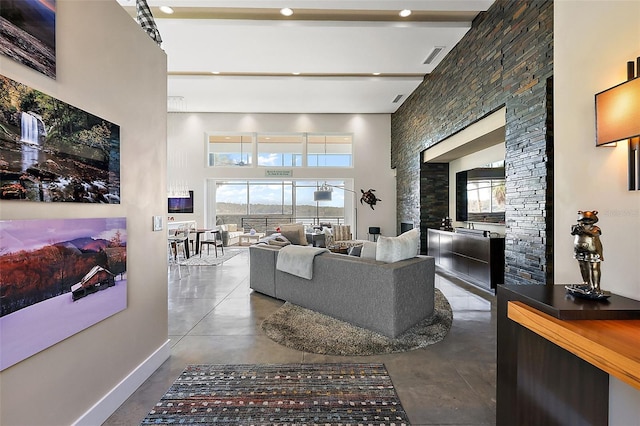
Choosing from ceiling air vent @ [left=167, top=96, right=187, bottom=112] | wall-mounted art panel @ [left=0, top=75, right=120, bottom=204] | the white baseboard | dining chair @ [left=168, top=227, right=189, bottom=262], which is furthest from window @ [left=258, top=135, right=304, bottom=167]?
wall-mounted art panel @ [left=0, top=75, right=120, bottom=204]

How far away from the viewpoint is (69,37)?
1.53m

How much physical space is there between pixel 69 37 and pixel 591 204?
308cm

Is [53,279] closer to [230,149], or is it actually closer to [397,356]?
[397,356]

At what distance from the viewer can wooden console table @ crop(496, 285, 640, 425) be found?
1047mm

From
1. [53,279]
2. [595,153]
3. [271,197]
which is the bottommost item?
[53,279]

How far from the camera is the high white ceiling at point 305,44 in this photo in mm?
4336

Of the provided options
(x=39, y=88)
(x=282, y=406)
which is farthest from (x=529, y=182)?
(x=39, y=88)

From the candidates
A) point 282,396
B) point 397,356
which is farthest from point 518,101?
point 282,396

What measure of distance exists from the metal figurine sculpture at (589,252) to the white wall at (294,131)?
27.3 feet

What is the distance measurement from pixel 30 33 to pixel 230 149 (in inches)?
349

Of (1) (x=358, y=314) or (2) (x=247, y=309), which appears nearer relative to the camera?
(1) (x=358, y=314)

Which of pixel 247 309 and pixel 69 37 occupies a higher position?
pixel 69 37

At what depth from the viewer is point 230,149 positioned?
987 centimetres

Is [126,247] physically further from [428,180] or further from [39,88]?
[428,180]
